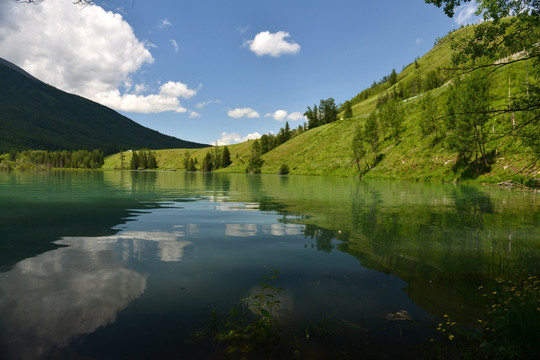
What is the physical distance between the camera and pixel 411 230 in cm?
1485

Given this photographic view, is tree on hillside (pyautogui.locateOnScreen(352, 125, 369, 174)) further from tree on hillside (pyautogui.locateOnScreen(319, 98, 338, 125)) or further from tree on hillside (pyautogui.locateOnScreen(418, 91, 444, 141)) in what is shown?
tree on hillside (pyautogui.locateOnScreen(319, 98, 338, 125))

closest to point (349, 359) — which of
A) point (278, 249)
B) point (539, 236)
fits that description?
point (278, 249)

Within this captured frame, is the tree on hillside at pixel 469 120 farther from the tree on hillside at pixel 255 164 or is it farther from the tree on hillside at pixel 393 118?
the tree on hillside at pixel 255 164

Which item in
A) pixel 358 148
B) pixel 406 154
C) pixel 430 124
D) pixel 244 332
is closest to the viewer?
pixel 244 332

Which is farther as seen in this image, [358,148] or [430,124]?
[358,148]

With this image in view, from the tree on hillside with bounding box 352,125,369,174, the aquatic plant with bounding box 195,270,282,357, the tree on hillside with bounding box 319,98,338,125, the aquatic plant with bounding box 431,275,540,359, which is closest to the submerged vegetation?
the tree on hillside with bounding box 352,125,369,174

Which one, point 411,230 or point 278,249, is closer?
point 278,249

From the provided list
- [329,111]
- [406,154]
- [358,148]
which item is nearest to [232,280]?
[406,154]

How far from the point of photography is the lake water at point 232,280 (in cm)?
522

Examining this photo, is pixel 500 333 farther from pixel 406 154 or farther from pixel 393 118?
pixel 393 118

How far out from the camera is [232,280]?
805 centimetres

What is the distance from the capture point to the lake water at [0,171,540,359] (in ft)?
17.1

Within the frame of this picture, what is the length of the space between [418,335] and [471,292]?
297 cm

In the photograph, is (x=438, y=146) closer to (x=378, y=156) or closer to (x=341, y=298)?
(x=378, y=156)
